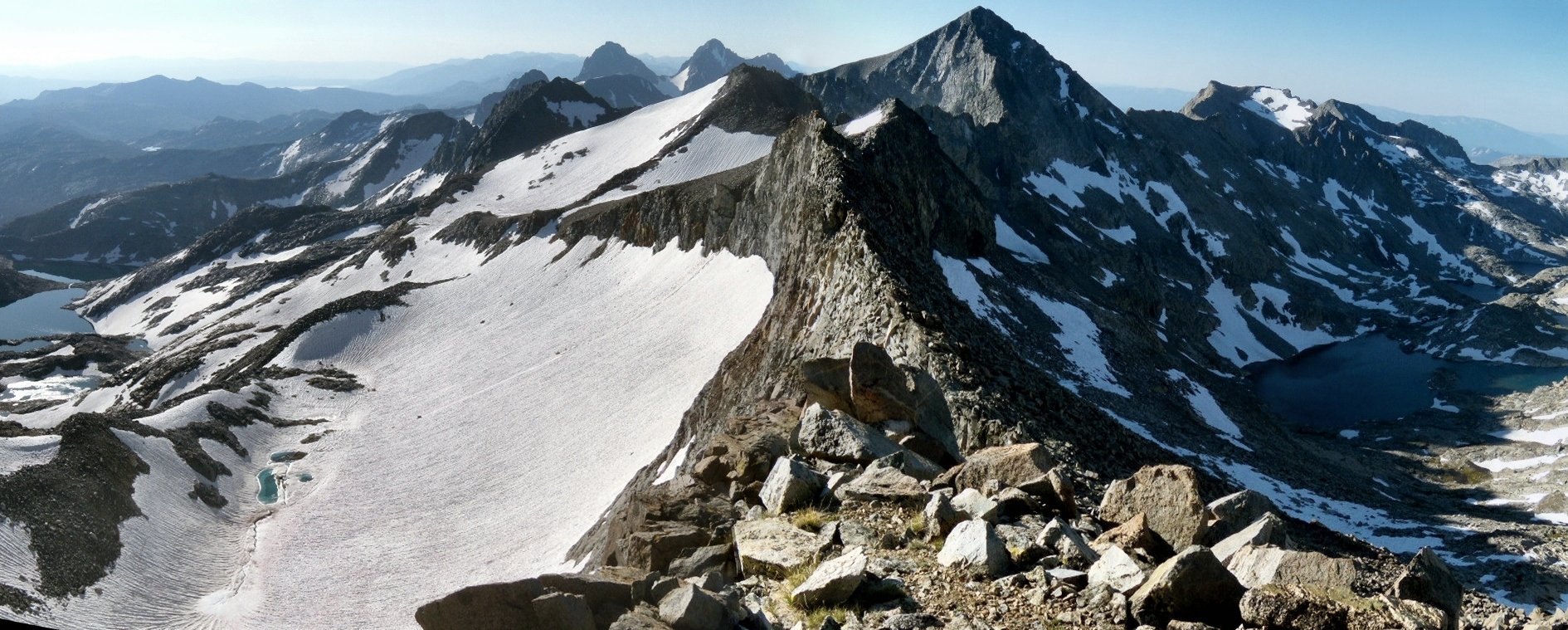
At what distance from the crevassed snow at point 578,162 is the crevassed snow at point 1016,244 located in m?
52.5

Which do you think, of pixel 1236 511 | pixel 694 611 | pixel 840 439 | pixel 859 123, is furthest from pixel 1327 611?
pixel 859 123

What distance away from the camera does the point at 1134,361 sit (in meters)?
60.7

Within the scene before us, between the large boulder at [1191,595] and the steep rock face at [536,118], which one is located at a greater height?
the steep rock face at [536,118]

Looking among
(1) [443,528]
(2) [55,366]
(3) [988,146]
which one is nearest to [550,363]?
(1) [443,528]

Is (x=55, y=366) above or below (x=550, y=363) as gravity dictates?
below

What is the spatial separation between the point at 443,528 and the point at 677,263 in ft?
92.9

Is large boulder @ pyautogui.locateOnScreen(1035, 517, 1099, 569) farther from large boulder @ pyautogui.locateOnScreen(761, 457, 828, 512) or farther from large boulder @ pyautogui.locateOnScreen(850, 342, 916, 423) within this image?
large boulder @ pyautogui.locateOnScreen(850, 342, 916, 423)

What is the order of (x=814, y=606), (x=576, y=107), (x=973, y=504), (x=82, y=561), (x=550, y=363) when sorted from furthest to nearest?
(x=576, y=107) < (x=550, y=363) < (x=82, y=561) < (x=973, y=504) < (x=814, y=606)

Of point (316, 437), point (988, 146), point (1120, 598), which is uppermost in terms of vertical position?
point (988, 146)

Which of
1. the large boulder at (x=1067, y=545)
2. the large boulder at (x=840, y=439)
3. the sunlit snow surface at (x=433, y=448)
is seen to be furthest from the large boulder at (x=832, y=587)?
the sunlit snow surface at (x=433, y=448)

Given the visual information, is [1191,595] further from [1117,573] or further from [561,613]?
[561,613]

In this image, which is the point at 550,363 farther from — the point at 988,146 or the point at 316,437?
the point at 988,146

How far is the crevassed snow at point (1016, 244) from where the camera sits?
93.2 metres

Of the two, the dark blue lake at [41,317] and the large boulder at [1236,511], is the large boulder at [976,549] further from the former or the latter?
the dark blue lake at [41,317]
